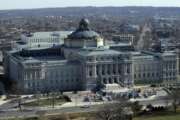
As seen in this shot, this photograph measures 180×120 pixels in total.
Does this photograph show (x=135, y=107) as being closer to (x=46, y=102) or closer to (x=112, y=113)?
(x=112, y=113)

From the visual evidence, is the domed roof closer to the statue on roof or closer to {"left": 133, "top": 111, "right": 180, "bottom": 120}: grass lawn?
the statue on roof

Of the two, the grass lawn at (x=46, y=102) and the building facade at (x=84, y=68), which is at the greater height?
the building facade at (x=84, y=68)

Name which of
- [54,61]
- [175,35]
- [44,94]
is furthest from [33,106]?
[175,35]

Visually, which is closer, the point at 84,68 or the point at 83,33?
the point at 84,68

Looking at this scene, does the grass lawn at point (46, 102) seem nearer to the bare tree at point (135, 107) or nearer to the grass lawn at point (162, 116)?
the bare tree at point (135, 107)

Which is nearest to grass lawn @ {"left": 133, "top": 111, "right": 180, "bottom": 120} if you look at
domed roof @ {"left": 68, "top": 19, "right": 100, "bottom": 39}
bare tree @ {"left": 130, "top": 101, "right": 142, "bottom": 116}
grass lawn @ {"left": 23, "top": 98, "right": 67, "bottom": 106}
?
bare tree @ {"left": 130, "top": 101, "right": 142, "bottom": 116}

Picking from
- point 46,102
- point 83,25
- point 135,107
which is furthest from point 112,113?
point 83,25

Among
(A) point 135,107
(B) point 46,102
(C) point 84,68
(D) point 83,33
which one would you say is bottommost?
(B) point 46,102

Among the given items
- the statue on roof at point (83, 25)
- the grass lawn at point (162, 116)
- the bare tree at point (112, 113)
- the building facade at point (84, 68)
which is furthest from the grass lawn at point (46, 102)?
the statue on roof at point (83, 25)

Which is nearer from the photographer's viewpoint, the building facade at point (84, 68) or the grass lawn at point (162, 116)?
the grass lawn at point (162, 116)

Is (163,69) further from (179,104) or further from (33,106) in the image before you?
(33,106)

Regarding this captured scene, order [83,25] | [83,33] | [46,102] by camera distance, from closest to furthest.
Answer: [46,102] < [83,33] < [83,25]

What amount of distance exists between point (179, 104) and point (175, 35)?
4164 inches

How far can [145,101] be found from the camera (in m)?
74.7
